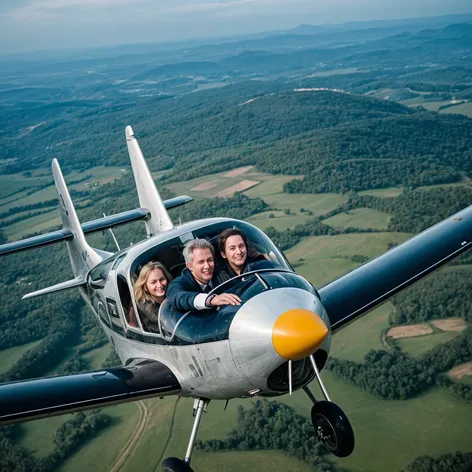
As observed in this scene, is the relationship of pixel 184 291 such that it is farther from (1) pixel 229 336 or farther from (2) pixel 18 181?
(2) pixel 18 181

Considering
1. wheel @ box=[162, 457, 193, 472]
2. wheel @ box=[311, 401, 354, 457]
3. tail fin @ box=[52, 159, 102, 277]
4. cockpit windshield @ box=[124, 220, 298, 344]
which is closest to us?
cockpit windshield @ box=[124, 220, 298, 344]

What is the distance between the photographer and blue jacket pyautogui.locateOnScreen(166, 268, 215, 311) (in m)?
8.20

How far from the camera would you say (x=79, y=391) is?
9078 mm

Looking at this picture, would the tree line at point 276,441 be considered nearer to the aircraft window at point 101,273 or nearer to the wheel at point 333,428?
the aircraft window at point 101,273

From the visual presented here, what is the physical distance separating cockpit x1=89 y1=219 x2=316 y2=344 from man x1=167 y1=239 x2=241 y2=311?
0.80 feet

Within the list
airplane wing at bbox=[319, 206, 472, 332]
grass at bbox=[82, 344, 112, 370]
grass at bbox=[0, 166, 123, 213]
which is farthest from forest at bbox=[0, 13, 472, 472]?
airplane wing at bbox=[319, 206, 472, 332]

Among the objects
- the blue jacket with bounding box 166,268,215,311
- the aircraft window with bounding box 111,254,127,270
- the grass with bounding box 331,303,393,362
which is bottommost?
the grass with bounding box 331,303,393,362

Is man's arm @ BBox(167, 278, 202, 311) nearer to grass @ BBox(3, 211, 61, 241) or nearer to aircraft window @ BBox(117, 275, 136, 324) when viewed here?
aircraft window @ BBox(117, 275, 136, 324)

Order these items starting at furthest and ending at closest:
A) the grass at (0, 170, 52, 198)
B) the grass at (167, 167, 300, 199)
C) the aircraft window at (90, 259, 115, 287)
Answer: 1. the grass at (0, 170, 52, 198)
2. the grass at (167, 167, 300, 199)
3. the aircraft window at (90, 259, 115, 287)

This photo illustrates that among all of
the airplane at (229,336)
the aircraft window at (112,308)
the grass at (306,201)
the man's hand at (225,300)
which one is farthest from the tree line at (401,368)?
the grass at (306,201)

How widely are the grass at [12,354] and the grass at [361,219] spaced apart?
4425cm

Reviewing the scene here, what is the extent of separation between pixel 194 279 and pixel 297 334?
248cm

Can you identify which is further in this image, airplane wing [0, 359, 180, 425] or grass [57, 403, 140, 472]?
grass [57, 403, 140, 472]

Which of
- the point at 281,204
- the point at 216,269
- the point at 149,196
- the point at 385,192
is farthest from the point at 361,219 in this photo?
the point at 216,269
